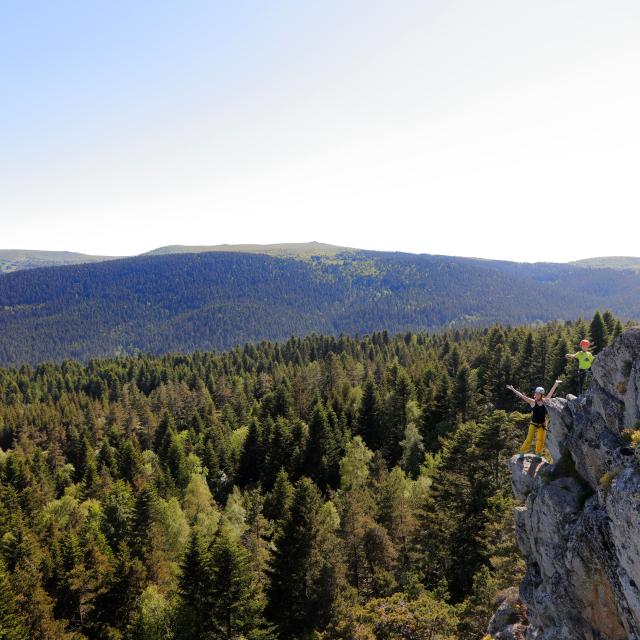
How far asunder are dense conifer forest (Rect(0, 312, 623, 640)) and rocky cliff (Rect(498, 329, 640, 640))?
6251 mm

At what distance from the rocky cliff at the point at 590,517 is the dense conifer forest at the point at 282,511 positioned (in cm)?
625

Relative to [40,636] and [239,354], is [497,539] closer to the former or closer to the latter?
[40,636]

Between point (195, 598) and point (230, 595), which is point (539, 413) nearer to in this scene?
point (230, 595)

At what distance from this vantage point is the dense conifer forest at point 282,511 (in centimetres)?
3047

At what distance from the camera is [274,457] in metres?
75.6

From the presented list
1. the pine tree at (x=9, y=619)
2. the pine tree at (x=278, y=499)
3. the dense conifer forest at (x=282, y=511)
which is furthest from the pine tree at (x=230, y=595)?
the pine tree at (x=278, y=499)

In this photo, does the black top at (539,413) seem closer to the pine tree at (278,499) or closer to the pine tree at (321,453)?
the pine tree at (278,499)

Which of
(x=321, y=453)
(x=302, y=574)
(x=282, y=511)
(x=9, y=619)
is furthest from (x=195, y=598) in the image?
(x=321, y=453)

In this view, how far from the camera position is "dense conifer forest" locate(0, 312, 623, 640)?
30469mm

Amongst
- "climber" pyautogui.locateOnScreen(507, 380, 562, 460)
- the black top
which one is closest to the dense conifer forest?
A: "climber" pyautogui.locateOnScreen(507, 380, 562, 460)

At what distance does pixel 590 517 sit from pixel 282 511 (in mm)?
43896

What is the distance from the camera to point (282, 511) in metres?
55.5

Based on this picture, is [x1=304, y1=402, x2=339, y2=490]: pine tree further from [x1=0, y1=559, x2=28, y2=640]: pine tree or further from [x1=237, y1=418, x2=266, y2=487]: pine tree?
[x1=0, y1=559, x2=28, y2=640]: pine tree

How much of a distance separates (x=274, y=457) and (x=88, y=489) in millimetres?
28545
